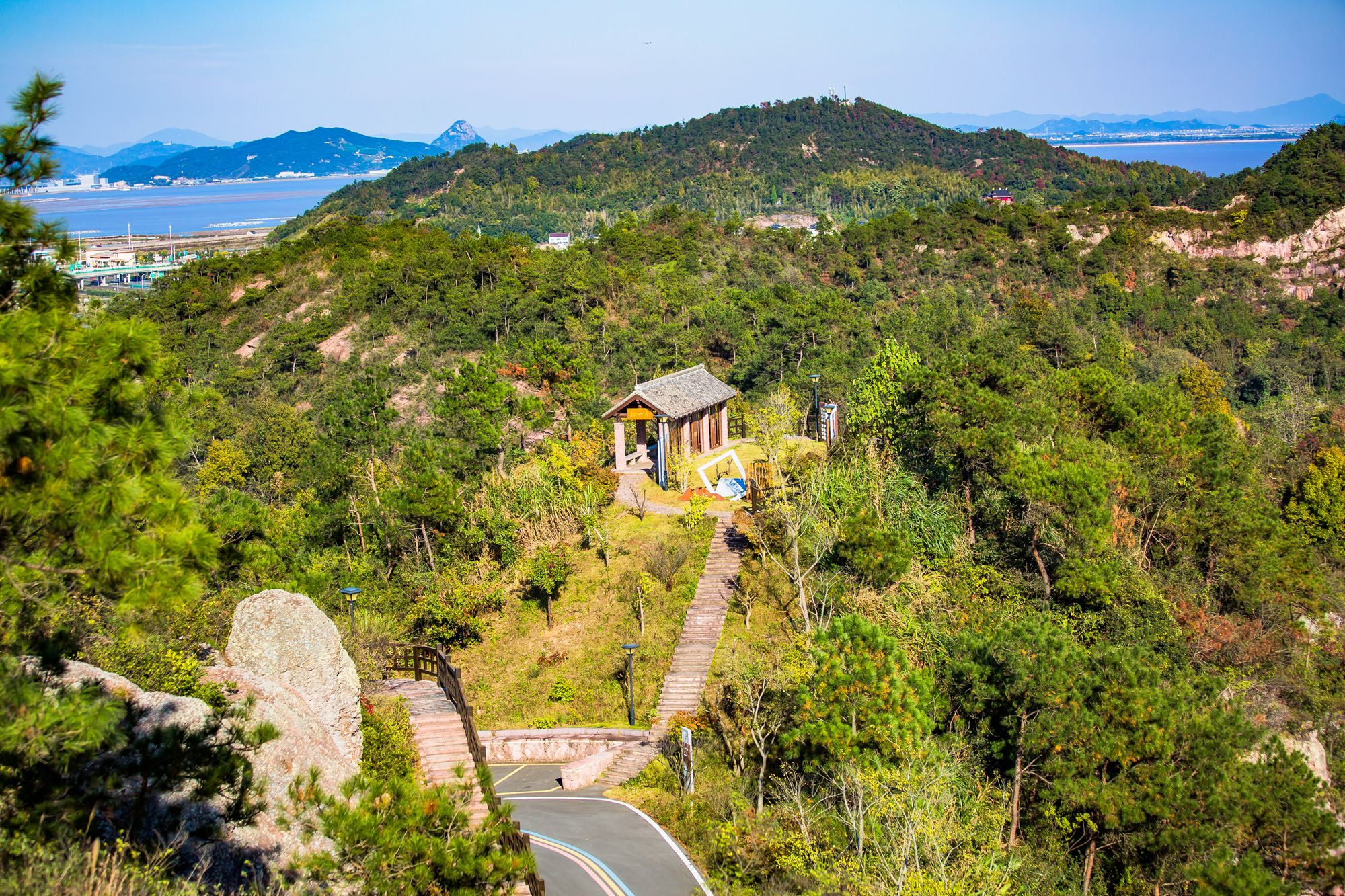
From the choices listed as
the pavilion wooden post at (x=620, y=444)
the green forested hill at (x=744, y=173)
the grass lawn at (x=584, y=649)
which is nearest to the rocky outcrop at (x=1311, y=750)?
the grass lawn at (x=584, y=649)

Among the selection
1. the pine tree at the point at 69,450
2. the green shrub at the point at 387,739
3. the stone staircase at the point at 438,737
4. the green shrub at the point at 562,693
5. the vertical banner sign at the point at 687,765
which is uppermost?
the pine tree at the point at 69,450

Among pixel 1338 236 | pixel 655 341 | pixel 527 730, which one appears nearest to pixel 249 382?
pixel 655 341

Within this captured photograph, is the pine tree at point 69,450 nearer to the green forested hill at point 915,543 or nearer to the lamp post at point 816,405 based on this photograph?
the green forested hill at point 915,543

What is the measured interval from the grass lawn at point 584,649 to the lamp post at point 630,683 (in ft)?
0.49

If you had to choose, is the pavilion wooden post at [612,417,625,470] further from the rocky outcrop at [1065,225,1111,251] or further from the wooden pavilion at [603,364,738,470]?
the rocky outcrop at [1065,225,1111,251]

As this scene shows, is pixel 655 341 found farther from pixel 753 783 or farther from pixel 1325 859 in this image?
pixel 1325 859

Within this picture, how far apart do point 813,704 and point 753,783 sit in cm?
320

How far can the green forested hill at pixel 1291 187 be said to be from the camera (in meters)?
A: 78.9

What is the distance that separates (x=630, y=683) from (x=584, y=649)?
11.8 ft

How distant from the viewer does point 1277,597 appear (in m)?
28.8

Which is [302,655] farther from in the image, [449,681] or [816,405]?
[816,405]

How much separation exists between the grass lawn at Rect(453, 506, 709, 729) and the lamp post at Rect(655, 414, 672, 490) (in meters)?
3.52

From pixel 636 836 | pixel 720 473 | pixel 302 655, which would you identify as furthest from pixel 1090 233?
pixel 302 655

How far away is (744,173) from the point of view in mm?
149750
